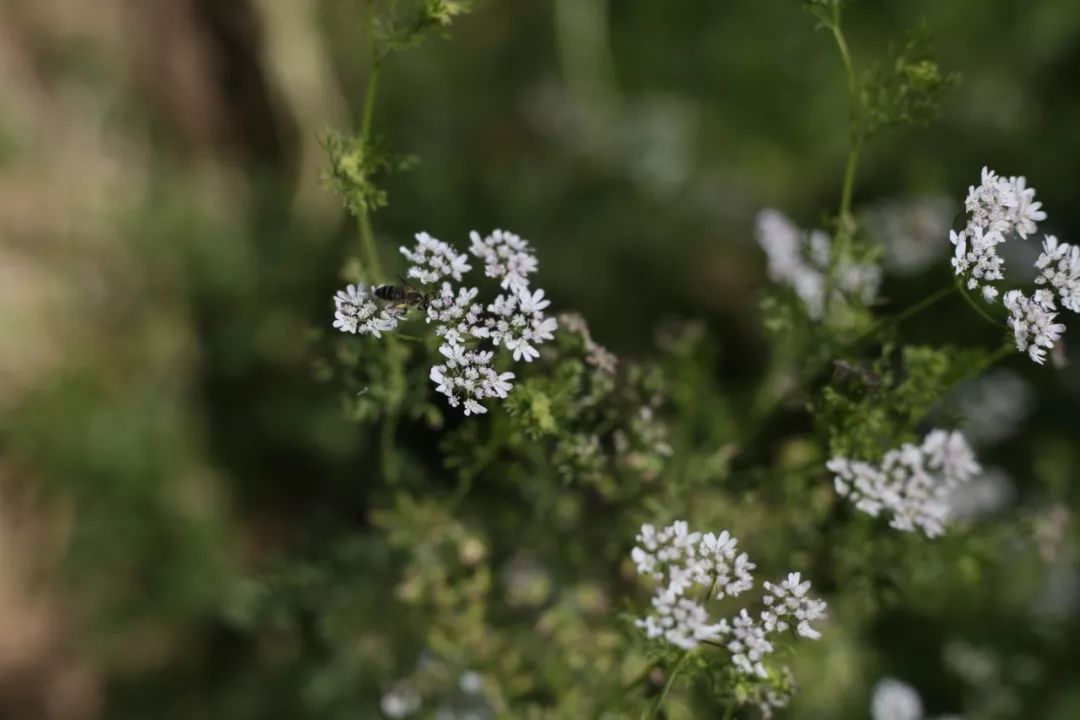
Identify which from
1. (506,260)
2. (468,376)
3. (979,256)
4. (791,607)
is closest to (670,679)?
(791,607)

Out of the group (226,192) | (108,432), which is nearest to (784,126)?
(226,192)

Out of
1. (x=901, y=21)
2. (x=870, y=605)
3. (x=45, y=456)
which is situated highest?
(x=901, y=21)

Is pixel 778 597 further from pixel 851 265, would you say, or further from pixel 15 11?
pixel 15 11

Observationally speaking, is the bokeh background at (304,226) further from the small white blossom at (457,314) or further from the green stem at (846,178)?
the small white blossom at (457,314)

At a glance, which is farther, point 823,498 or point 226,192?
point 226,192

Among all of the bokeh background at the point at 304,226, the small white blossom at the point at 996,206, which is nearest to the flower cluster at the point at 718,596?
the small white blossom at the point at 996,206

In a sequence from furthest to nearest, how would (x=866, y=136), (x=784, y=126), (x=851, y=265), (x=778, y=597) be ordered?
(x=784, y=126)
(x=851, y=265)
(x=866, y=136)
(x=778, y=597)
